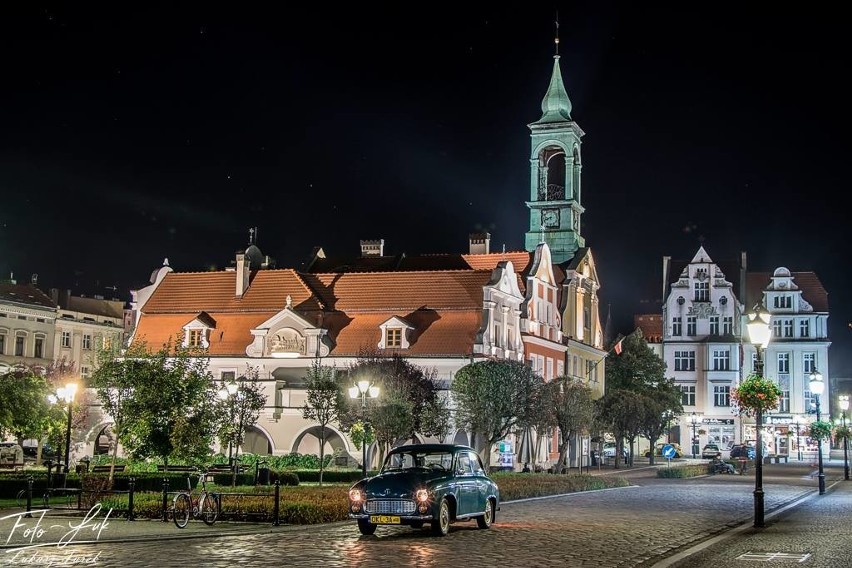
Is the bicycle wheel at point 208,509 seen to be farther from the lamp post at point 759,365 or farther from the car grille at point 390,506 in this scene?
the lamp post at point 759,365

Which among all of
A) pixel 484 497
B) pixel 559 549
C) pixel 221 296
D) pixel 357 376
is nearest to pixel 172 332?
pixel 221 296

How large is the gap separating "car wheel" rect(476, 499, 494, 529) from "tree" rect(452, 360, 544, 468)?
27.2 meters

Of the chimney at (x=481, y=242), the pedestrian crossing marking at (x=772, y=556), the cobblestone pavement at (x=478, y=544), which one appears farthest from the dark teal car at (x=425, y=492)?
the chimney at (x=481, y=242)

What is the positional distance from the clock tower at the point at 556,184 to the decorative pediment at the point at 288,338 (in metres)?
25.1

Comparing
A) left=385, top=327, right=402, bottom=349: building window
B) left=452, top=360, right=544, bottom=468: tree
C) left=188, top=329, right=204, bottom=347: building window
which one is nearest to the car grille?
left=452, top=360, right=544, bottom=468: tree

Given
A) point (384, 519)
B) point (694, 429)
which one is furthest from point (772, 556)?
point (694, 429)

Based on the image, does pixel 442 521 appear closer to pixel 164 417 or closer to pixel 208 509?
pixel 208 509

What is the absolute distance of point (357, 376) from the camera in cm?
5241

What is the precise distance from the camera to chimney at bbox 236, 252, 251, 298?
221 ft

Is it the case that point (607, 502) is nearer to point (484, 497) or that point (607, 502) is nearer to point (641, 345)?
point (484, 497)

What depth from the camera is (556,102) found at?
87625 millimetres

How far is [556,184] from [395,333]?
2812 centimetres

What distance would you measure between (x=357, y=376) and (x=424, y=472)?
28931mm

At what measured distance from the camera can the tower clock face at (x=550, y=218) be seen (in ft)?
271
